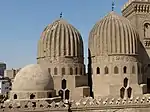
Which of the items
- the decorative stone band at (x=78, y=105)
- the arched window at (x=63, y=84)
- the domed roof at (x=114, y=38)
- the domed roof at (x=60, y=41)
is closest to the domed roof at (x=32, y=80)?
the decorative stone band at (x=78, y=105)

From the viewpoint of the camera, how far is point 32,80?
766 inches

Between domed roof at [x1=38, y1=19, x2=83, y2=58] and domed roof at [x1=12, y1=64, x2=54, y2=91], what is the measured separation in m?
7.96

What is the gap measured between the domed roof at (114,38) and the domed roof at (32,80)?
364 inches

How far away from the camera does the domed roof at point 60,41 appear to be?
2789 cm

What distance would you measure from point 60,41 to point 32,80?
9.28 meters

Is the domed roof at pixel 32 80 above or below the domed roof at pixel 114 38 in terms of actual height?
below

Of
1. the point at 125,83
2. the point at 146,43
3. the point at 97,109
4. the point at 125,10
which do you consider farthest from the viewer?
the point at 125,10

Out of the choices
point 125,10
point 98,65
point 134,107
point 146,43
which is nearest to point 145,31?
point 146,43

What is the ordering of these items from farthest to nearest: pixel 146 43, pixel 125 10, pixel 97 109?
pixel 125 10 → pixel 146 43 → pixel 97 109

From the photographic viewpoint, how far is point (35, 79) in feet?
64.0

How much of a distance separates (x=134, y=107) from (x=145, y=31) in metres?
14.1

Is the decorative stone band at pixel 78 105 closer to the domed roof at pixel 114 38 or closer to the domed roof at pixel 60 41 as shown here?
the domed roof at pixel 114 38

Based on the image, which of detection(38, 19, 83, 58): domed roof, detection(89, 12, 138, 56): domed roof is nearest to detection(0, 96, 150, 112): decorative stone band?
detection(89, 12, 138, 56): domed roof

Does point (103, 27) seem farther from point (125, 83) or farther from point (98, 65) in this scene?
point (125, 83)
